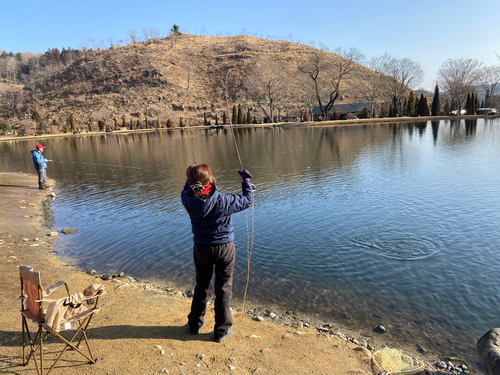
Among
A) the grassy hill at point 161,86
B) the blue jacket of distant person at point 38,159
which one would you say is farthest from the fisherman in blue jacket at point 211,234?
the grassy hill at point 161,86

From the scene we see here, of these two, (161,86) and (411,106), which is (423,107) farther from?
(161,86)

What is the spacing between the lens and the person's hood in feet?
14.0

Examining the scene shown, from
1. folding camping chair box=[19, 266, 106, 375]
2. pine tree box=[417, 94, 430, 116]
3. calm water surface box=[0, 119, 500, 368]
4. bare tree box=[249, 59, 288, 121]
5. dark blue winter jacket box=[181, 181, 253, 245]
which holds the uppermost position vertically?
bare tree box=[249, 59, 288, 121]

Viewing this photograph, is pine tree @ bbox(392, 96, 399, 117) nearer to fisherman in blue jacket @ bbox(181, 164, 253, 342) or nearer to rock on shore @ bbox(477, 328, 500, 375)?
rock on shore @ bbox(477, 328, 500, 375)

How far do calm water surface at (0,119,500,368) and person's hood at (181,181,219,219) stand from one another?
2763 millimetres

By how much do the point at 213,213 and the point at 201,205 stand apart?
9.1 inches

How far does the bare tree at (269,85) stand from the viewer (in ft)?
284

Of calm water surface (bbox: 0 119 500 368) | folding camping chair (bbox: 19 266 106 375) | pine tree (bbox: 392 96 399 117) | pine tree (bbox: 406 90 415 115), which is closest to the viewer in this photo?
folding camping chair (bbox: 19 266 106 375)

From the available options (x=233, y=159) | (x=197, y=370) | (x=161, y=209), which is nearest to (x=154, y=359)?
(x=197, y=370)

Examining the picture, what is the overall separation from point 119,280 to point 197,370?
14.7ft

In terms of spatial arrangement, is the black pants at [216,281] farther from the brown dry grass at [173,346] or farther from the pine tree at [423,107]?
the pine tree at [423,107]

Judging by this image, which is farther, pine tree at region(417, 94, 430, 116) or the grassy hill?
the grassy hill

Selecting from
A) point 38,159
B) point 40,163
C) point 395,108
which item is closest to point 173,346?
point 38,159

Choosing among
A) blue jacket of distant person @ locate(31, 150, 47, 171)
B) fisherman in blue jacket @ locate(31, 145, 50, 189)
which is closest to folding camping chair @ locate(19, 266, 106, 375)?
fisherman in blue jacket @ locate(31, 145, 50, 189)
